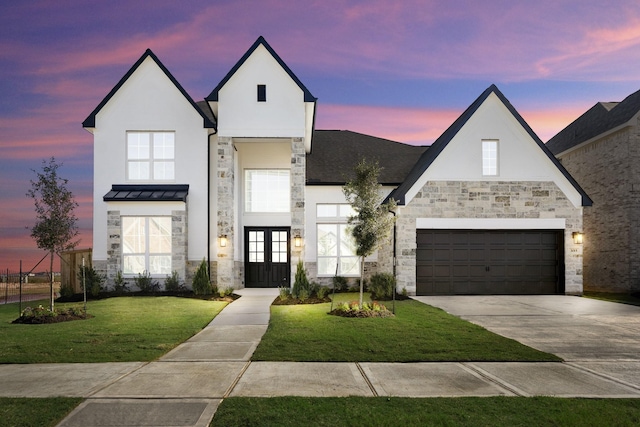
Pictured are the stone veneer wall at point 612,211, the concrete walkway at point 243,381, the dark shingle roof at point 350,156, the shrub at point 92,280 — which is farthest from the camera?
the dark shingle roof at point 350,156

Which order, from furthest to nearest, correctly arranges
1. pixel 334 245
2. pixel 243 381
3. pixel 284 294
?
pixel 334 245
pixel 284 294
pixel 243 381

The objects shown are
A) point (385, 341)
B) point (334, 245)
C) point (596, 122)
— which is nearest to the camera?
point (385, 341)

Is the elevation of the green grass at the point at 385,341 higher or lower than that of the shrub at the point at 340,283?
higher

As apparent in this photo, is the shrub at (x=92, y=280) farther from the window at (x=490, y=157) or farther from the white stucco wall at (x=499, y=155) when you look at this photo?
the window at (x=490, y=157)

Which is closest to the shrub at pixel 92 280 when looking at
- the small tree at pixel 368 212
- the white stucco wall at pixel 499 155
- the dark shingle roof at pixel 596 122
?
the small tree at pixel 368 212

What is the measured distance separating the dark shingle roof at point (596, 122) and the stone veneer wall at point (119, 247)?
64.6 feet

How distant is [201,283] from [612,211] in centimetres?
1874

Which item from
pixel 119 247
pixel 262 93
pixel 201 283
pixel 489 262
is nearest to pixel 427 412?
pixel 201 283

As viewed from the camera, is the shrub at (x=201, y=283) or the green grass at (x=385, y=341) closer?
the green grass at (x=385, y=341)

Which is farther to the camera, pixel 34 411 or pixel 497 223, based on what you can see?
pixel 497 223

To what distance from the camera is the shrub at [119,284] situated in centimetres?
1909

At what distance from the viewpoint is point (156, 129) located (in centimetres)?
2017

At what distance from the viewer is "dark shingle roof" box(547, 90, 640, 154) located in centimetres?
2259

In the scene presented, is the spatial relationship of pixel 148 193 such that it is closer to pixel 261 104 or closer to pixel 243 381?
pixel 261 104
